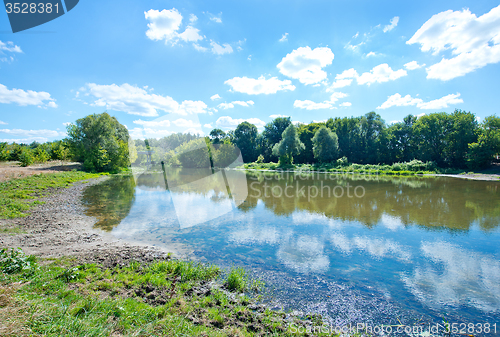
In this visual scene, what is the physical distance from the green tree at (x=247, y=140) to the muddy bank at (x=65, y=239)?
66035 millimetres

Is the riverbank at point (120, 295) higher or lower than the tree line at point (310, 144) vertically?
lower

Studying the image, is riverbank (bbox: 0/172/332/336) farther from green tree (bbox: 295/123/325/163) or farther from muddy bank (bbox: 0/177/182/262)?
green tree (bbox: 295/123/325/163)

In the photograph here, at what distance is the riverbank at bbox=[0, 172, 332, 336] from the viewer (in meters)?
3.07

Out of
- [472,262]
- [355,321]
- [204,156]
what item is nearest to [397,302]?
[355,321]

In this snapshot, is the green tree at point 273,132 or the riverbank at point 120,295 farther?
the green tree at point 273,132

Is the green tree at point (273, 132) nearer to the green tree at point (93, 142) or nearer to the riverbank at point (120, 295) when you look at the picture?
the green tree at point (93, 142)

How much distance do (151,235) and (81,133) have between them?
42774 mm

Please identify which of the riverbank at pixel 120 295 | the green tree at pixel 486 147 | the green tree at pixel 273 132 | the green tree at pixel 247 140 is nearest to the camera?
the riverbank at pixel 120 295

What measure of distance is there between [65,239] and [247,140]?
71715 millimetres

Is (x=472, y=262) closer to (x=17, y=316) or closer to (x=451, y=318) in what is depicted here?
(x=451, y=318)

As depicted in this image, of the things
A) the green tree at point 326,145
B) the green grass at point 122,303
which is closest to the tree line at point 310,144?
the green tree at point 326,145

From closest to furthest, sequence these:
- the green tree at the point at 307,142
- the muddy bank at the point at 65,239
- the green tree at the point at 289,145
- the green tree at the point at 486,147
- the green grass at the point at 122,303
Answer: the green grass at the point at 122,303 → the muddy bank at the point at 65,239 → the green tree at the point at 486,147 → the green tree at the point at 289,145 → the green tree at the point at 307,142

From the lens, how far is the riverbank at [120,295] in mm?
3070

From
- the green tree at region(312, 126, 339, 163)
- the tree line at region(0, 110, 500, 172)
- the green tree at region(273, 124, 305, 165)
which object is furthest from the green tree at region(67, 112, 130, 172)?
the green tree at region(312, 126, 339, 163)
